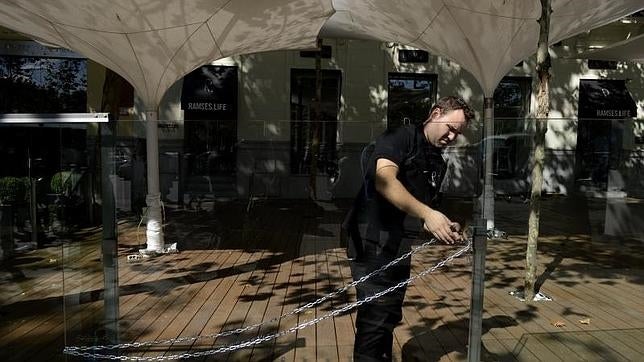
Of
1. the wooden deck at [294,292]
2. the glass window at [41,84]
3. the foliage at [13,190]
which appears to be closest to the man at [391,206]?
the wooden deck at [294,292]

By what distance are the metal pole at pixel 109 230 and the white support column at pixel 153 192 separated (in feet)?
1.54

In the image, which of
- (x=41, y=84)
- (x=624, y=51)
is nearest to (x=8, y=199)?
(x=624, y=51)

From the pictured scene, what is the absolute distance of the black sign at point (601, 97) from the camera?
16406 millimetres

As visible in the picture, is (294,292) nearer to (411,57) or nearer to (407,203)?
(407,203)

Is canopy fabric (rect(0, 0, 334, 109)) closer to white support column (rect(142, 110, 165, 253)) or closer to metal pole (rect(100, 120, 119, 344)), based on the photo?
white support column (rect(142, 110, 165, 253))

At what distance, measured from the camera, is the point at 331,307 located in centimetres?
513

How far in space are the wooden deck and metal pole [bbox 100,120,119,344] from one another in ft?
0.33

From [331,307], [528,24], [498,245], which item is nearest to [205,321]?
[331,307]

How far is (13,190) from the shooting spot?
589cm

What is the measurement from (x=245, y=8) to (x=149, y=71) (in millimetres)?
1627

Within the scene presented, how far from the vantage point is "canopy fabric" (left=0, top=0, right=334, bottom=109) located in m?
6.07

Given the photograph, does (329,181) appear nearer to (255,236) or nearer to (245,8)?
(255,236)

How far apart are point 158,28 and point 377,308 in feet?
15.4

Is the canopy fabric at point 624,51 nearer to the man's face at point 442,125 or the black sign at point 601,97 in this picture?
the black sign at point 601,97
